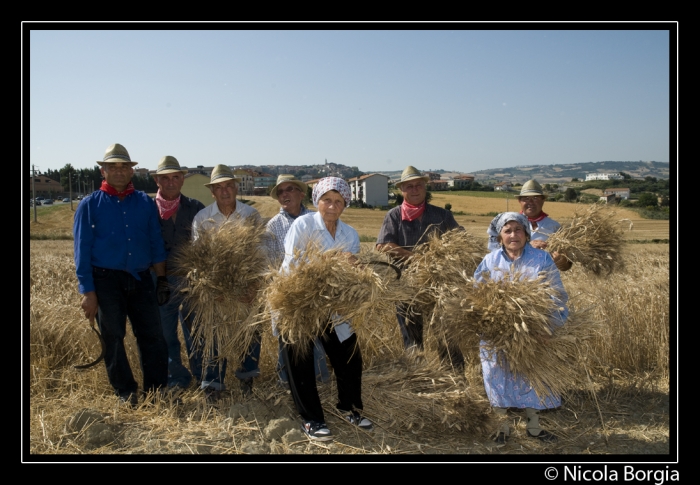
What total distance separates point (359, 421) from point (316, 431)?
374mm

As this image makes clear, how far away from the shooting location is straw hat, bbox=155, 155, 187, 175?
4.34 m

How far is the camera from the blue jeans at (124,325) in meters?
3.97

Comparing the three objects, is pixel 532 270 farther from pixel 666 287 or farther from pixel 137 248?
pixel 666 287

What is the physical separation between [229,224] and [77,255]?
1228mm

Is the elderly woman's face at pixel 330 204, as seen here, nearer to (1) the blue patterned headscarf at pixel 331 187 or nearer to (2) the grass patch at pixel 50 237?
(1) the blue patterned headscarf at pixel 331 187

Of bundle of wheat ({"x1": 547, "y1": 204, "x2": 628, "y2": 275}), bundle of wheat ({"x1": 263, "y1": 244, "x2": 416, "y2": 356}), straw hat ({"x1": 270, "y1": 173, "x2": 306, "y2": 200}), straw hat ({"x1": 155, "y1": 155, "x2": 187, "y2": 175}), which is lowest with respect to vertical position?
bundle of wheat ({"x1": 263, "y1": 244, "x2": 416, "y2": 356})

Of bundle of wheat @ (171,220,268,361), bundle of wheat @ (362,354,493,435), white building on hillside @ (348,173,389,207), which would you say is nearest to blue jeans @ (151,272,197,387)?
Answer: bundle of wheat @ (171,220,268,361)

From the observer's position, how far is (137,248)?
4.05m

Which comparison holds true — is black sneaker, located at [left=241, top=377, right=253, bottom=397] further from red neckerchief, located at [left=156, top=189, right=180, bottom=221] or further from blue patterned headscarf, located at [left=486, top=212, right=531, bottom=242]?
blue patterned headscarf, located at [left=486, top=212, right=531, bottom=242]

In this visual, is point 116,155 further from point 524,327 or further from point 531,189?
point 531,189

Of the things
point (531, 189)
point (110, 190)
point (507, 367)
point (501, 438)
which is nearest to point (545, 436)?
point (501, 438)

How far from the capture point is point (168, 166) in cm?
442

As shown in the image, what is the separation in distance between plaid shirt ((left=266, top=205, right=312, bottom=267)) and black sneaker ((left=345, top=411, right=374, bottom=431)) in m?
1.39
